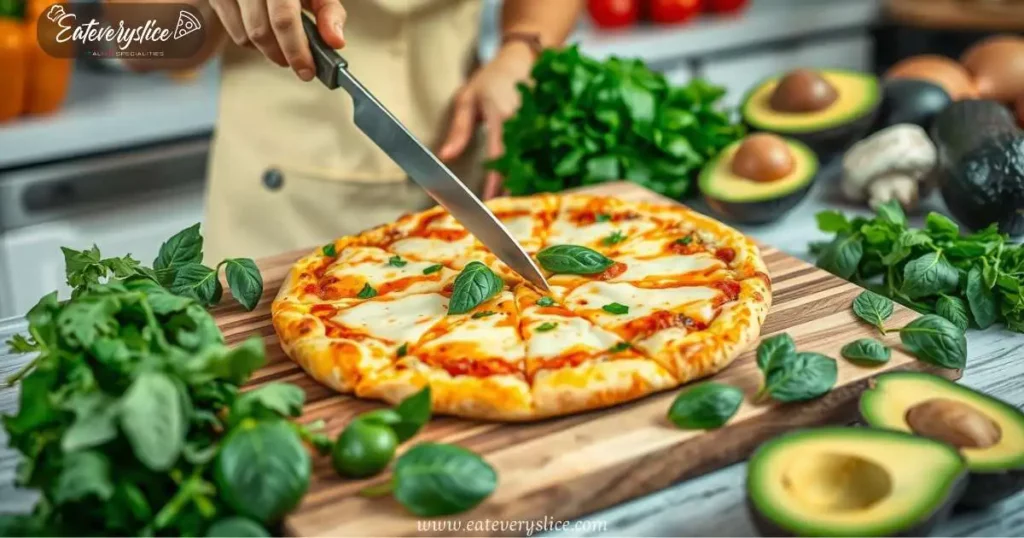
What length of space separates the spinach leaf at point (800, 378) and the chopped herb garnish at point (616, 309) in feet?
1.01

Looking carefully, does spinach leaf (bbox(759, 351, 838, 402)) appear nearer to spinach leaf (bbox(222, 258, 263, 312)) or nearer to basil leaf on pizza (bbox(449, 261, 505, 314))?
basil leaf on pizza (bbox(449, 261, 505, 314))

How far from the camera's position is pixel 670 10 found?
15.1 feet

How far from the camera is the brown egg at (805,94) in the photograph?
247cm

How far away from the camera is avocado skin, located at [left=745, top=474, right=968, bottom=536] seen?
112 cm

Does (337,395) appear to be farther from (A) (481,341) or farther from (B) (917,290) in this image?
(B) (917,290)

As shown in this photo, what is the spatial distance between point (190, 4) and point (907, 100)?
1.71 m

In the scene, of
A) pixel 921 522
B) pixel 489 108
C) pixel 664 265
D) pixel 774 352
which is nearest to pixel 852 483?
pixel 921 522

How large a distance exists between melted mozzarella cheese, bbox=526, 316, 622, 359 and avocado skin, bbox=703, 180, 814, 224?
67 cm

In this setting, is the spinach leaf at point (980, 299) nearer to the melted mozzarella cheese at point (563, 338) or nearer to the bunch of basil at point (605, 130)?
the melted mozzarella cheese at point (563, 338)

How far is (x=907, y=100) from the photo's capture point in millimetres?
2453

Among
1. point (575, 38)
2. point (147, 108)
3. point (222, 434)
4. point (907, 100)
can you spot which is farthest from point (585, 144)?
point (575, 38)

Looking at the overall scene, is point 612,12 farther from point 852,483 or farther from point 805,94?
point 852,483

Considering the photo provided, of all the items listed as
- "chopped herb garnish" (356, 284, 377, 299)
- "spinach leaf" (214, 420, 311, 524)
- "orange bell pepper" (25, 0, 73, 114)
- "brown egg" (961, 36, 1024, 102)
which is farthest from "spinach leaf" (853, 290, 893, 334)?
"orange bell pepper" (25, 0, 73, 114)

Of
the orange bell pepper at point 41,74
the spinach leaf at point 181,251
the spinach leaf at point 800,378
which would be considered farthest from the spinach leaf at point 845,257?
the orange bell pepper at point 41,74
